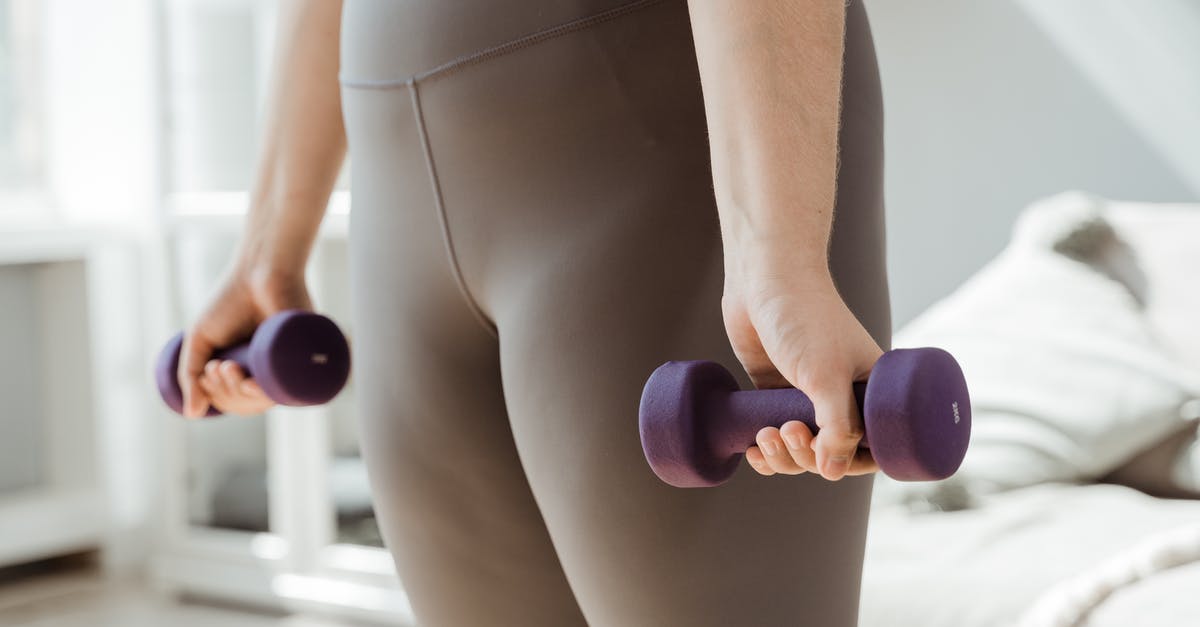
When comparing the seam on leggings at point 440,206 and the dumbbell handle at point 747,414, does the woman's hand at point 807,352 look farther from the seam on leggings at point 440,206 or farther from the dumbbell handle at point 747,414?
the seam on leggings at point 440,206

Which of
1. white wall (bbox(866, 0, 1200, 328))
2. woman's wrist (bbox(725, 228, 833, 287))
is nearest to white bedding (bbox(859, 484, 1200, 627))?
white wall (bbox(866, 0, 1200, 328))

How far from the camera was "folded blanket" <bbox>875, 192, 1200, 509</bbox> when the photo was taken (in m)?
1.67

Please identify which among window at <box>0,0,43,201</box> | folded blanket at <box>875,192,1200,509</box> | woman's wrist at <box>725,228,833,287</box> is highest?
window at <box>0,0,43,201</box>

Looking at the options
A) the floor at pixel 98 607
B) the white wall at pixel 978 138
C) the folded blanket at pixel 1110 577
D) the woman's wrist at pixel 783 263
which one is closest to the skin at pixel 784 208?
the woman's wrist at pixel 783 263

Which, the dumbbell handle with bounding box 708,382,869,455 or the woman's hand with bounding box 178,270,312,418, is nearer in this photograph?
the dumbbell handle with bounding box 708,382,869,455

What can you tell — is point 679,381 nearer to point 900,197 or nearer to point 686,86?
point 686,86

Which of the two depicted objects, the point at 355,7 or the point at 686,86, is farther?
the point at 355,7

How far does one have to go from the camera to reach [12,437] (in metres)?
3.29

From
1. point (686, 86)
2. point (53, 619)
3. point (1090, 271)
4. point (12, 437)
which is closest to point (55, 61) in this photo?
point (12, 437)

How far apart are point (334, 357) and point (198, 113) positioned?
2419 mm

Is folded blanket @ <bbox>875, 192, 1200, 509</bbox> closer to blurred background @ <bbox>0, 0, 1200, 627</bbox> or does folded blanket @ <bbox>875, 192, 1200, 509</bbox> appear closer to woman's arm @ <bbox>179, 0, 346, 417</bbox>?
Answer: blurred background @ <bbox>0, 0, 1200, 627</bbox>

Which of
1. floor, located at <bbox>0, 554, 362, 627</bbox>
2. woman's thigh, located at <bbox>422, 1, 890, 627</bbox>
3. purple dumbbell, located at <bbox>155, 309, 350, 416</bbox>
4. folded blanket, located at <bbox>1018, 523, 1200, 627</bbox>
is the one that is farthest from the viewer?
floor, located at <bbox>0, 554, 362, 627</bbox>

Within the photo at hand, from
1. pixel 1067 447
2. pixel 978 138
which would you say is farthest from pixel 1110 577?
pixel 978 138

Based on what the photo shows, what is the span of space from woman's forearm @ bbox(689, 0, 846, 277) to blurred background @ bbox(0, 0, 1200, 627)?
952mm
